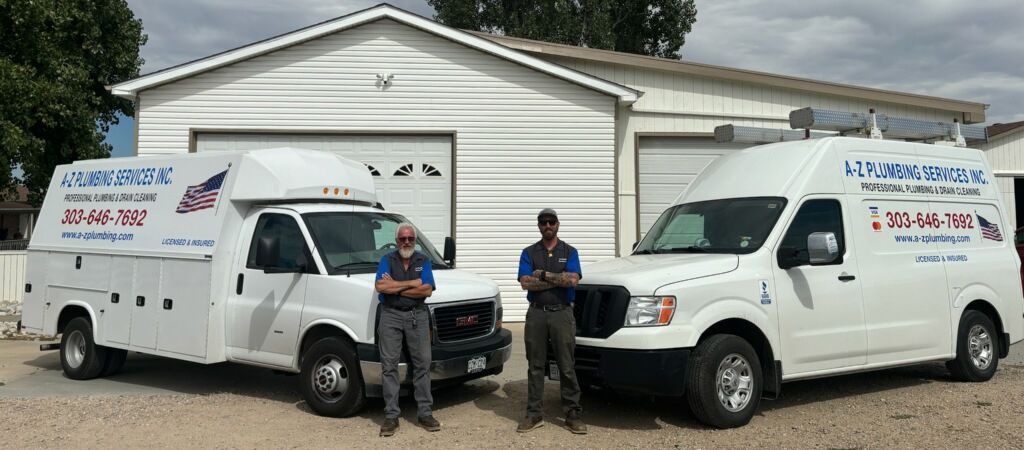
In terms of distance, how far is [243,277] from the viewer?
769cm

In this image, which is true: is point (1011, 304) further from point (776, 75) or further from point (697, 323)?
point (776, 75)

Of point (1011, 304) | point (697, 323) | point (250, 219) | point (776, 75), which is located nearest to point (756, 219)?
point (697, 323)

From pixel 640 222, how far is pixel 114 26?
18.7 meters

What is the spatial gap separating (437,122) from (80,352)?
705 centimetres

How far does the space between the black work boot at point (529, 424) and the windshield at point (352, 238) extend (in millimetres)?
2059

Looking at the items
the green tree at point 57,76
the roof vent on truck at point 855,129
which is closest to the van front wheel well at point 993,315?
the roof vent on truck at point 855,129

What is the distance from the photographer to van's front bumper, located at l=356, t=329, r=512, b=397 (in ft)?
21.9

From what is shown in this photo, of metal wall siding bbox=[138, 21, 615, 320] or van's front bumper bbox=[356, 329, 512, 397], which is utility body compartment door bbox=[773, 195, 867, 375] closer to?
van's front bumper bbox=[356, 329, 512, 397]

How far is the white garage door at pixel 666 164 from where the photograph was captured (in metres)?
14.7

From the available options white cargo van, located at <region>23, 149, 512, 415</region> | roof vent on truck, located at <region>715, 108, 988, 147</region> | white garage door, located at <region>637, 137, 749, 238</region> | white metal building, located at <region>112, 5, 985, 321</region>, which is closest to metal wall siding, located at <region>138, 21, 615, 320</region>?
white metal building, located at <region>112, 5, 985, 321</region>

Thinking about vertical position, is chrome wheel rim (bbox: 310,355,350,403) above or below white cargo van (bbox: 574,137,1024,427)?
below

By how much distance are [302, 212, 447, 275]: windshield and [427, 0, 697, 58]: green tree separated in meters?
25.4

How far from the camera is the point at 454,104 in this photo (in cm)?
1412

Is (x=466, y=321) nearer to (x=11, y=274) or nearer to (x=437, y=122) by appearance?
(x=437, y=122)
